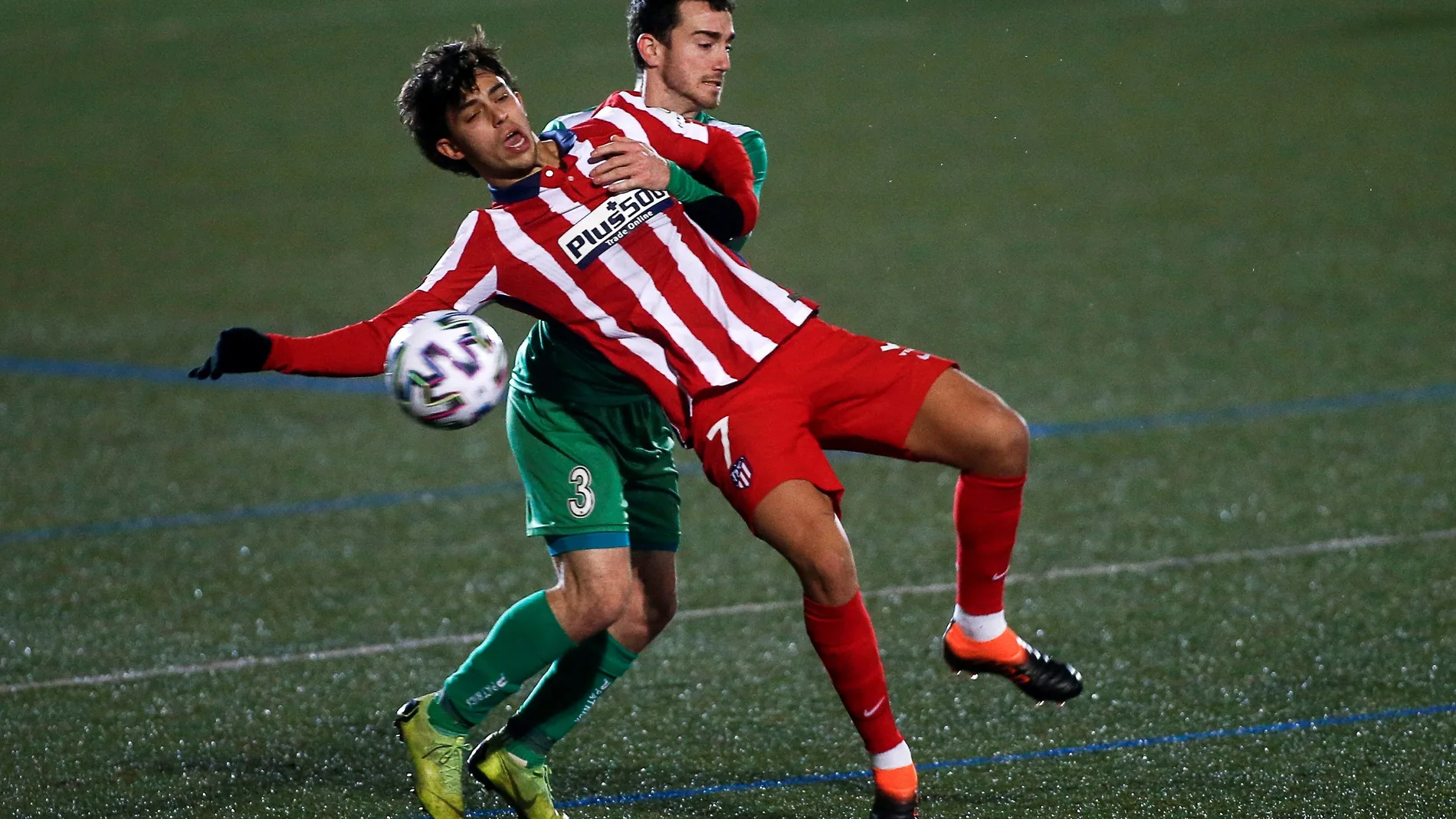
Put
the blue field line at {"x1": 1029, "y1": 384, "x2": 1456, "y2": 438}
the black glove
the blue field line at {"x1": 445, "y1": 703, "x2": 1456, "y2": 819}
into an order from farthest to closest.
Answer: the blue field line at {"x1": 1029, "y1": 384, "x2": 1456, "y2": 438} < the blue field line at {"x1": 445, "y1": 703, "x2": 1456, "y2": 819} < the black glove

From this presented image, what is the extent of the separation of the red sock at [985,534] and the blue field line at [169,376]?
521 centimetres

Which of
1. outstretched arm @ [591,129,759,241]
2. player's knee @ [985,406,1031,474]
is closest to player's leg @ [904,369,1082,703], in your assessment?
player's knee @ [985,406,1031,474]

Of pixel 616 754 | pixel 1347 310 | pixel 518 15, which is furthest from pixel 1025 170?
pixel 518 15

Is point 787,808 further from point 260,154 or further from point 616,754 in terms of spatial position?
point 260,154

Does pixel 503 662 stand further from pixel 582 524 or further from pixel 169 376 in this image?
pixel 169 376

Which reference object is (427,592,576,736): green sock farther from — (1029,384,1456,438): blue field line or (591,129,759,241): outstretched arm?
(1029,384,1456,438): blue field line

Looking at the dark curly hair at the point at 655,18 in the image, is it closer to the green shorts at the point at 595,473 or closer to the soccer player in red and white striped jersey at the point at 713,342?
the soccer player in red and white striped jersey at the point at 713,342

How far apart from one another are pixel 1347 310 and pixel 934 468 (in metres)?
2.97

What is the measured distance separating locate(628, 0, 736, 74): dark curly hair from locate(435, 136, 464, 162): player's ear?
2.03 feet

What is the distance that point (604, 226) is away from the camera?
13.6 feet

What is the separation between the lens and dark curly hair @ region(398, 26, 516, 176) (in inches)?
162

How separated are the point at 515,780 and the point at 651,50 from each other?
6.08ft

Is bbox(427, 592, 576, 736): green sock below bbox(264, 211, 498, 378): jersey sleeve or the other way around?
below

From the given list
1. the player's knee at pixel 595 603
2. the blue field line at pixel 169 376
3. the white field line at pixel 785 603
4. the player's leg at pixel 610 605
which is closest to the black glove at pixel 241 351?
the player's leg at pixel 610 605
